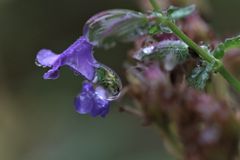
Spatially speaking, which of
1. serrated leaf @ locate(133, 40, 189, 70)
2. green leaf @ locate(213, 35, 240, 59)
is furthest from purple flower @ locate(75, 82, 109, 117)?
green leaf @ locate(213, 35, 240, 59)

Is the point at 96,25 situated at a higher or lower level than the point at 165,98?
higher

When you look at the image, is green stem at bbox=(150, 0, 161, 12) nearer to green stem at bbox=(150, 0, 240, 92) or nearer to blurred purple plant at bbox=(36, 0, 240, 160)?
green stem at bbox=(150, 0, 240, 92)

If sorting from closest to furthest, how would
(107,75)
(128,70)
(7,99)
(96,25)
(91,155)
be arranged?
(96,25) → (107,75) → (128,70) → (91,155) → (7,99)

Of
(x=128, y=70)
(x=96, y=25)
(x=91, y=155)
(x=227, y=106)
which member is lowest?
(x=91, y=155)

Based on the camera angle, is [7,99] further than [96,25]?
Yes

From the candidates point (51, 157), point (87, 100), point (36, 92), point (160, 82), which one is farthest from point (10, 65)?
point (87, 100)

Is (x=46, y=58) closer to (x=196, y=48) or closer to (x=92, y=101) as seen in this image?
(x=92, y=101)

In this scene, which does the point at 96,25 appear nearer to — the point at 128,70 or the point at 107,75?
the point at 107,75

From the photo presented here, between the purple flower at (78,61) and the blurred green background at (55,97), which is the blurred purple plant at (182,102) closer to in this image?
the purple flower at (78,61)
